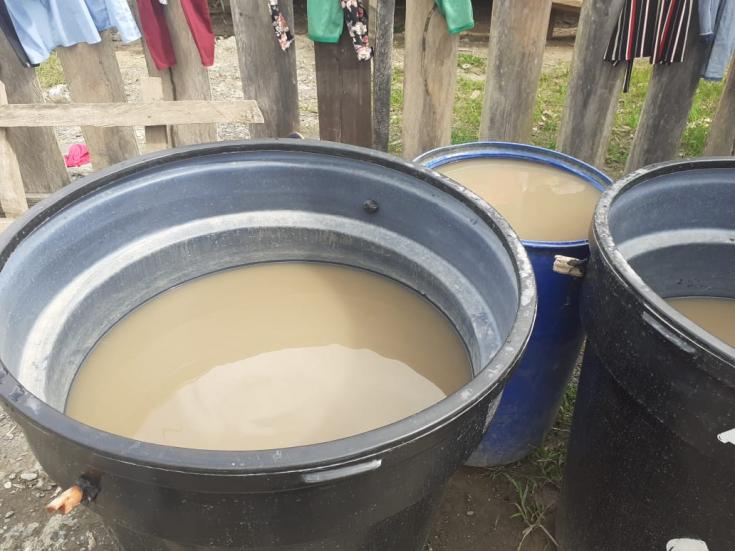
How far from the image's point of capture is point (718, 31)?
2.54m

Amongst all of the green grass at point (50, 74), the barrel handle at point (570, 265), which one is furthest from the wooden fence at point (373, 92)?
the green grass at point (50, 74)

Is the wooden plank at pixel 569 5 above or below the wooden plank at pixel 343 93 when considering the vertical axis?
below

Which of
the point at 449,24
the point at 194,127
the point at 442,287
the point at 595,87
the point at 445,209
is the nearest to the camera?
the point at 445,209

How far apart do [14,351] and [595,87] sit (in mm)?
2476

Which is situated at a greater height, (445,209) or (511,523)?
(445,209)

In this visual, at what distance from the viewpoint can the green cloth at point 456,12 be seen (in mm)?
2539

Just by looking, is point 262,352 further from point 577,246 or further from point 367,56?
point 367,56

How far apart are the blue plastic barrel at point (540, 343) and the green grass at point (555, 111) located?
183 cm

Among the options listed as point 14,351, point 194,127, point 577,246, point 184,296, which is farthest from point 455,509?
point 194,127

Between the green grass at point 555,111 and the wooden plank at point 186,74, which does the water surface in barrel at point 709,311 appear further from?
the green grass at point 555,111

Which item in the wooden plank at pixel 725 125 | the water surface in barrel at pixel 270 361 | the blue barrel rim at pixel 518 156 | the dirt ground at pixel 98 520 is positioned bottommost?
the dirt ground at pixel 98 520

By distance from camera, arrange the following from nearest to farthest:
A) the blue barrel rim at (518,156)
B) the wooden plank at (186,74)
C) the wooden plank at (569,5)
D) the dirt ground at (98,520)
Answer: the dirt ground at (98,520)
the blue barrel rim at (518,156)
the wooden plank at (186,74)
the wooden plank at (569,5)

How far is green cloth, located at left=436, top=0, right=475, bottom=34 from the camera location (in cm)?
254

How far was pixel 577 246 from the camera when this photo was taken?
180cm
